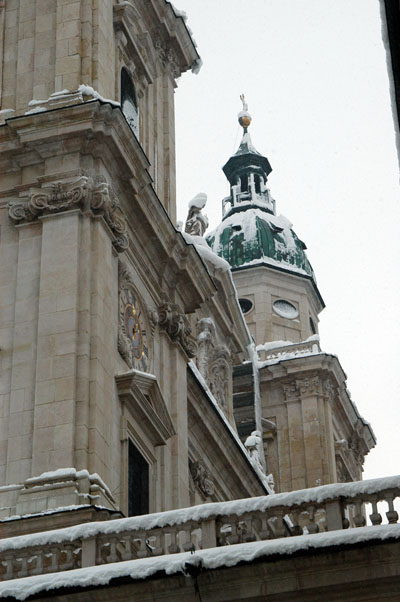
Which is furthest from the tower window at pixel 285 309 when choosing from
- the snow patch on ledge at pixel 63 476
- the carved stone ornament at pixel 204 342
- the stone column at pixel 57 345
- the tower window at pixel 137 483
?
the snow patch on ledge at pixel 63 476

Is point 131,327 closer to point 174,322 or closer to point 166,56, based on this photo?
point 174,322

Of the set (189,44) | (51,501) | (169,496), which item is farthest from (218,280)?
(51,501)

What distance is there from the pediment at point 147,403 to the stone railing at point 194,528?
634cm

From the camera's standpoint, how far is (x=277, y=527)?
23016mm

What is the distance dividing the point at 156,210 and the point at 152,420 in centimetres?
472

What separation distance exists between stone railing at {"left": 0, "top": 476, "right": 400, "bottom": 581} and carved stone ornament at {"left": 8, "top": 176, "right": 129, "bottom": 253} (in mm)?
8469

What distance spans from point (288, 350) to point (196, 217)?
14897mm

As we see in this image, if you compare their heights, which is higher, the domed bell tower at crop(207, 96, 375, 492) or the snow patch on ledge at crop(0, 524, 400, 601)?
the domed bell tower at crop(207, 96, 375, 492)

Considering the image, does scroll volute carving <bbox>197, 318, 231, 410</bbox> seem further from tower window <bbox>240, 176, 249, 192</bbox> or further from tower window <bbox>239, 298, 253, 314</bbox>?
tower window <bbox>240, 176, 249, 192</bbox>

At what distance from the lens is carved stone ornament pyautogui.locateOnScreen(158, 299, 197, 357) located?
1346 inches

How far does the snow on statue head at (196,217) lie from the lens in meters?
43.7

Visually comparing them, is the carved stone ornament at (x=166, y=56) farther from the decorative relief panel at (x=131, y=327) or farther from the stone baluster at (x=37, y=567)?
the stone baluster at (x=37, y=567)

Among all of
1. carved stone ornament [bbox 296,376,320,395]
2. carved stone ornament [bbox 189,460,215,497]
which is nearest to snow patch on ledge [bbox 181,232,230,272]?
carved stone ornament [bbox 189,460,215,497]

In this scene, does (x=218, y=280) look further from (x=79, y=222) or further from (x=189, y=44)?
(x=79, y=222)
